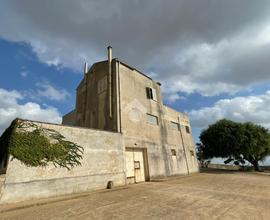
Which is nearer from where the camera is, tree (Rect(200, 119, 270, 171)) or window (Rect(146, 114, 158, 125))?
window (Rect(146, 114, 158, 125))

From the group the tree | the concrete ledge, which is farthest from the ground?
the tree

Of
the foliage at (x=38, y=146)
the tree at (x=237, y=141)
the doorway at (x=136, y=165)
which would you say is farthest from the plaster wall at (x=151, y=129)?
the tree at (x=237, y=141)

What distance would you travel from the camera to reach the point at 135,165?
13000 millimetres

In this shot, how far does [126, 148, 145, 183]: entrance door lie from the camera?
1233 centimetres

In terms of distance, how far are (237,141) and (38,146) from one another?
2204 cm

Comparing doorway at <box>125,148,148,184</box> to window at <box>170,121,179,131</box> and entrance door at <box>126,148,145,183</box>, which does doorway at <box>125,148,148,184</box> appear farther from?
window at <box>170,121,179,131</box>

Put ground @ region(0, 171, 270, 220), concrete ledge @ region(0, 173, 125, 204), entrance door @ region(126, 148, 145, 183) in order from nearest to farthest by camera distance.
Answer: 1. ground @ region(0, 171, 270, 220)
2. concrete ledge @ region(0, 173, 125, 204)
3. entrance door @ region(126, 148, 145, 183)

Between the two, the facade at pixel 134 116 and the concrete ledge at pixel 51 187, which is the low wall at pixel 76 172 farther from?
the facade at pixel 134 116

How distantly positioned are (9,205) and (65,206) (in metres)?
2.27

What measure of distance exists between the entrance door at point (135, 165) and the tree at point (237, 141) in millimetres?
14116

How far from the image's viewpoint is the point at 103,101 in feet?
47.1

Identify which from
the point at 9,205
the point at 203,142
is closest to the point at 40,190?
the point at 9,205

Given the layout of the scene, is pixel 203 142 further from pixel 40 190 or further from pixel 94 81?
pixel 40 190

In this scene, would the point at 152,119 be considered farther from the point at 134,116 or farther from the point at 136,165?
the point at 136,165
